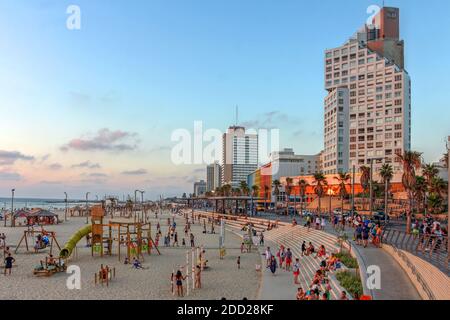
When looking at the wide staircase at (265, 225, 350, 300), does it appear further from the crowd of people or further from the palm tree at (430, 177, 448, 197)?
the palm tree at (430, 177, 448, 197)

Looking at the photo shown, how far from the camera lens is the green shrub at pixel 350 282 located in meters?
16.0

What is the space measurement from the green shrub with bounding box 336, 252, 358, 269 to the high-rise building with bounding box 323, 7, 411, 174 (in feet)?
275

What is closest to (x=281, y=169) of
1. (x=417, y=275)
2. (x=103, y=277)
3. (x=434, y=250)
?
(x=103, y=277)

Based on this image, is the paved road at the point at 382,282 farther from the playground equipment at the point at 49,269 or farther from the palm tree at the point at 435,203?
the palm tree at the point at 435,203

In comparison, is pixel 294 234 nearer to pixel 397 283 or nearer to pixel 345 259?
pixel 345 259

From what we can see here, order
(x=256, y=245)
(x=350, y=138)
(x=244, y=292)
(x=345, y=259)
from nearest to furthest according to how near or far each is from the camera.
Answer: (x=244, y=292), (x=345, y=259), (x=256, y=245), (x=350, y=138)

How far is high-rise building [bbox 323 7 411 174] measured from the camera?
102 meters

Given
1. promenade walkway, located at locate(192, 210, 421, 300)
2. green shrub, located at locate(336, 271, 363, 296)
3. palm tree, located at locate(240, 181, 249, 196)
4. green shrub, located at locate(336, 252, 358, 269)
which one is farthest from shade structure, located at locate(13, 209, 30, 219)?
palm tree, located at locate(240, 181, 249, 196)

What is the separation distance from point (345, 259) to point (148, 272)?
11.9 meters

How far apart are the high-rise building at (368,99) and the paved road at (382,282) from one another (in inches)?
3364

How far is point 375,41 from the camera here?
112 meters

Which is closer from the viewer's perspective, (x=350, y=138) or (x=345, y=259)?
(x=345, y=259)

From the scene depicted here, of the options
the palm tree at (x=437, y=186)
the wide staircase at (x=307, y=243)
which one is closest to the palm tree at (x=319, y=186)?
the wide staircase at (x=307, y=243)
